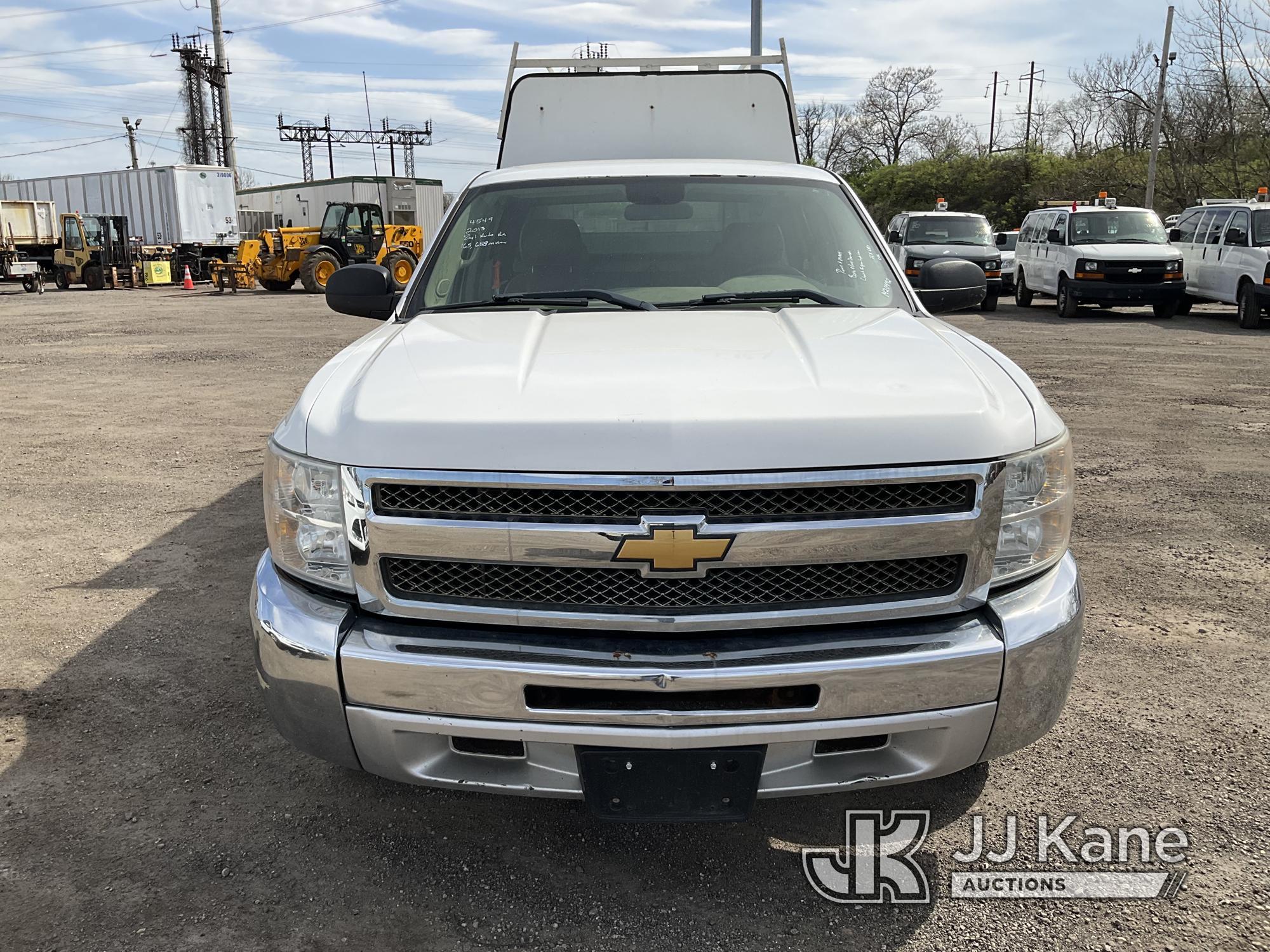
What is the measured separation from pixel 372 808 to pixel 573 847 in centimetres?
64

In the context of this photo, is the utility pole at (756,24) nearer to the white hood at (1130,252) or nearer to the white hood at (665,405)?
the white hood at (1130,252)

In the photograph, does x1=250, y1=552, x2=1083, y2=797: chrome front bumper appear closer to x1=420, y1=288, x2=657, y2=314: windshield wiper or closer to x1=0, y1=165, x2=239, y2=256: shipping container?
x1=420, y1=288, x2=657, y2=314: windshield wiper

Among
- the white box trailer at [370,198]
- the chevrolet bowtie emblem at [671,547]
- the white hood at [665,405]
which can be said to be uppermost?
the white box trailer at [370,198]

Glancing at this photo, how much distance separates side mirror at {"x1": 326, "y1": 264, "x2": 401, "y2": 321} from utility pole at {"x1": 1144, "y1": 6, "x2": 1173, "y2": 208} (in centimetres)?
3562

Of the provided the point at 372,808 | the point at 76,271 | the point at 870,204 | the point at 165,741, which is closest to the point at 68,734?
the point at 165,741

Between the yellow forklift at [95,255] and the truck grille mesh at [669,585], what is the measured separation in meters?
38.0

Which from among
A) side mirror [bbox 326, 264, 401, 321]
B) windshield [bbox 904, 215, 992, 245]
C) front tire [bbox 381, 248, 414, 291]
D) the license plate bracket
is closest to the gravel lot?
the license plate bracket

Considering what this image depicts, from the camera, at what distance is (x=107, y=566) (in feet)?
17.3

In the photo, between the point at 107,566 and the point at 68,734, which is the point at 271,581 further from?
the point at 107,566

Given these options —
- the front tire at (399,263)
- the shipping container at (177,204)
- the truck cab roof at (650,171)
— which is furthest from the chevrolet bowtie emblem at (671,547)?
the shipping container at (177,204)

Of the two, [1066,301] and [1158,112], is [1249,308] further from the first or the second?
[1158,112]

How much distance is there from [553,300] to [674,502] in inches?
57.4

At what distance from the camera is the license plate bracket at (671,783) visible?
229cm

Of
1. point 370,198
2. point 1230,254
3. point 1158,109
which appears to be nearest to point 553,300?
point 1230,254
